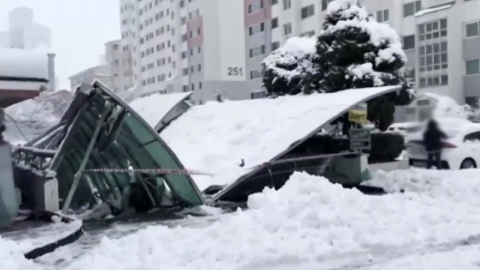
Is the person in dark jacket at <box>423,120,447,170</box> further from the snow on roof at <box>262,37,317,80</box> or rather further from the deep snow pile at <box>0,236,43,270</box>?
the deep snow pile at <box>0,236,43,270</box>

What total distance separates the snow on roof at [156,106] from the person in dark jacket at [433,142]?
22.7ft

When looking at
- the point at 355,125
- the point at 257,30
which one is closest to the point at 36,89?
the point at 355,125

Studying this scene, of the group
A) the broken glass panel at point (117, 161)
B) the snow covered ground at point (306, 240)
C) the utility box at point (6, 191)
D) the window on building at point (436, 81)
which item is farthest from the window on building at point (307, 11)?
the utility box at point (6, 191)

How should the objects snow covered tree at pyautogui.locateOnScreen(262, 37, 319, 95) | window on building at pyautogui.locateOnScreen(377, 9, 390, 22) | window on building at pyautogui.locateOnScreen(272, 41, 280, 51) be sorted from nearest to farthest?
snow covered tree at pyautogui.locateOnScreen(262, 37, 319, 95), window on building at pyautogui.locateOnScreen(377, 9, 390, 22), window on building at pyautogui.locateOnScreen(272, 41, 280, 51)

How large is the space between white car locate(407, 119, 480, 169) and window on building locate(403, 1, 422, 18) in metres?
17.0

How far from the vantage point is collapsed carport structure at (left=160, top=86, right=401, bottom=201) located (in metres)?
11.9

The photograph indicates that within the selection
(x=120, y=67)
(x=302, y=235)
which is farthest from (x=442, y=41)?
(x=120, y=67)

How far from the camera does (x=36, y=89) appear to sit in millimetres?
8922

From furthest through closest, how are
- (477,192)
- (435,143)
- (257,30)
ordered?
1. (257,30)
2. (435,143)
3. (477,192)

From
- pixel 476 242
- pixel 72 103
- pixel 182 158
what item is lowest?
pixel 476 242

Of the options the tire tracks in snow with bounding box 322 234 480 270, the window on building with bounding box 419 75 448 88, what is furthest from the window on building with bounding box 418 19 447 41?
the tire tracks in snow with bounding box 322 234 480 270

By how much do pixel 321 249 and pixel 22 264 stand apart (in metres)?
3.44

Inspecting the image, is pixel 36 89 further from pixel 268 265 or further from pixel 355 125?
pixel 355 125

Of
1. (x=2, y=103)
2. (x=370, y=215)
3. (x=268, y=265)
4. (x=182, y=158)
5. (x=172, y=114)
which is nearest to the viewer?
(x=268, y=265)
